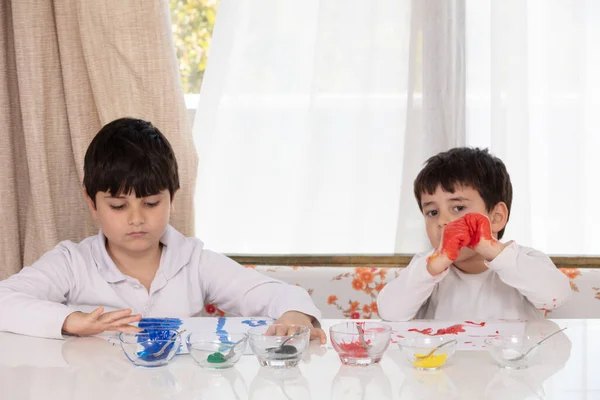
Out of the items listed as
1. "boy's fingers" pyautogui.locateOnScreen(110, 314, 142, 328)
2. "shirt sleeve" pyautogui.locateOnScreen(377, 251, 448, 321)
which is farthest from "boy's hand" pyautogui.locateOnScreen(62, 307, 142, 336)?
"shirt sleeve" pyautogui.locateOnScreen(377, 251, 448, 321)

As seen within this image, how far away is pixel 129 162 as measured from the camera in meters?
1.90

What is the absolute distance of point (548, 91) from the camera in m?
2.62

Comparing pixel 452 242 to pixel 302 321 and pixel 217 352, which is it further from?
pixel 217 352

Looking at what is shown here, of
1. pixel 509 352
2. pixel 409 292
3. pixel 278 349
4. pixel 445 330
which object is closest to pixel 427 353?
pixel 509 352

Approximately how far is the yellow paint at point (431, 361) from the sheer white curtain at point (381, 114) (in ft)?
4.63

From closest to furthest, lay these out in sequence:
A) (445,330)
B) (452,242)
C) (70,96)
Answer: (445,330) < (452,242) < (70,96)

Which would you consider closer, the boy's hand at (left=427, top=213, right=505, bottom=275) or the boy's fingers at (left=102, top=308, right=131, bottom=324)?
→ the boy's fingers at (left=102, top=308, right=131, bottom=324)

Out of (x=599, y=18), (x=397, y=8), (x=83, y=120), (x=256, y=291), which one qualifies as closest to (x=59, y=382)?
(x=256, y=291)

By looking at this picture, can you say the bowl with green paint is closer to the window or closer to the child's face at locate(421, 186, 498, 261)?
the child's face at locate(421, 186, 498, 261)

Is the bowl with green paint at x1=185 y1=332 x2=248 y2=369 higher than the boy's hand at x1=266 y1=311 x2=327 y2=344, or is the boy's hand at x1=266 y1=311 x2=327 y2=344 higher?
the bowl with green paint at x1=185 y1=332 x2=248 y2=369

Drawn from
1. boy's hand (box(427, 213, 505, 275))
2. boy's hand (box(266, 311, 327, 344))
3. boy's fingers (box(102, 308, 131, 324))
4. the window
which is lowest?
boy's hand (box(266, 311, 327, 344))

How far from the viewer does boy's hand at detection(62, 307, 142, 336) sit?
1.48 metres

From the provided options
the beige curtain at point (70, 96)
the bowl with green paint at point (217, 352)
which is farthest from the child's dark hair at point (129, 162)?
the bowl with green paint at point (217, 352)

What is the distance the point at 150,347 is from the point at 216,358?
0.10 meters
